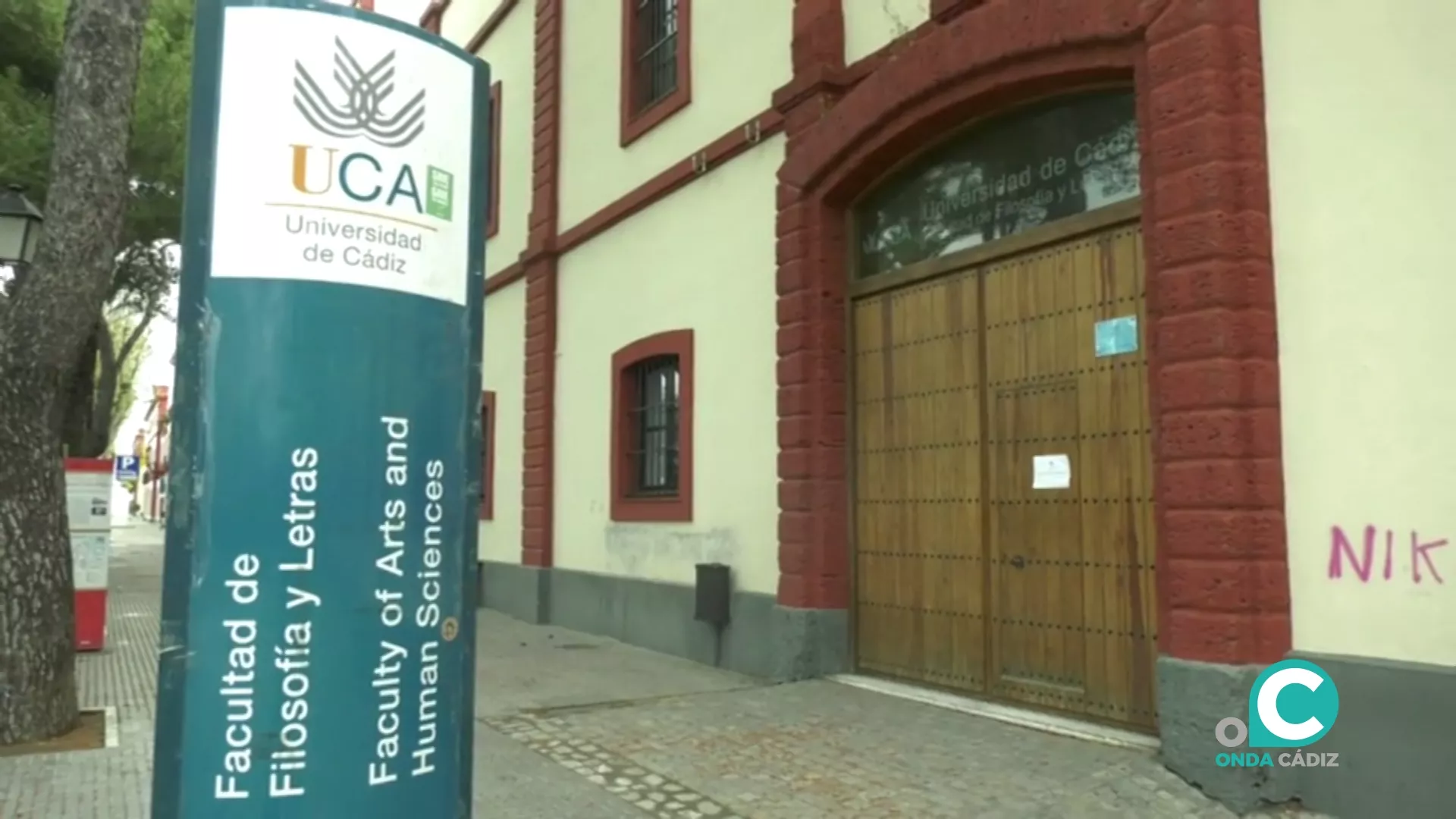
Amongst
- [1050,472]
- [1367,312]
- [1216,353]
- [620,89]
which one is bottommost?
[1050,472]

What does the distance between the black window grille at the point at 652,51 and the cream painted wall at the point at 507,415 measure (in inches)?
139

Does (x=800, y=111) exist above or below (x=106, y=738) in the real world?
above

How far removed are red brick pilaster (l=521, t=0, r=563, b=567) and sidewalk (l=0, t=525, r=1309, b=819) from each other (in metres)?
4.64

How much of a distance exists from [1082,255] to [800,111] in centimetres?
295

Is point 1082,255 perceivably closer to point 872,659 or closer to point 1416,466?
point 1416,466

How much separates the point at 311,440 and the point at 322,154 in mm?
769

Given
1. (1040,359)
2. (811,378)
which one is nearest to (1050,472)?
(1040,359)

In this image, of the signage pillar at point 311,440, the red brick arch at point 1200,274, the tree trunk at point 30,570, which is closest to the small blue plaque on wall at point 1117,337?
the red brick arch at point 1200,274

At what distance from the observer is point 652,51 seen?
11.7 meters

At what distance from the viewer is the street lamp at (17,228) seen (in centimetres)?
781

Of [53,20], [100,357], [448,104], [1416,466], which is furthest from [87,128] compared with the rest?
[100,357]

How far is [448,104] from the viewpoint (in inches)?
131

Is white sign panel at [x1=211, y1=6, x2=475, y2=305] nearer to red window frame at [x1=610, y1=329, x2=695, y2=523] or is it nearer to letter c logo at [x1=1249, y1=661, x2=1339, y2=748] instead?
letter c logo at [x1=1249, y1=661, x2=1339, y2=748]

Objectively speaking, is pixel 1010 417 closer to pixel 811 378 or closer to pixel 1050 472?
pixel 1050 472
